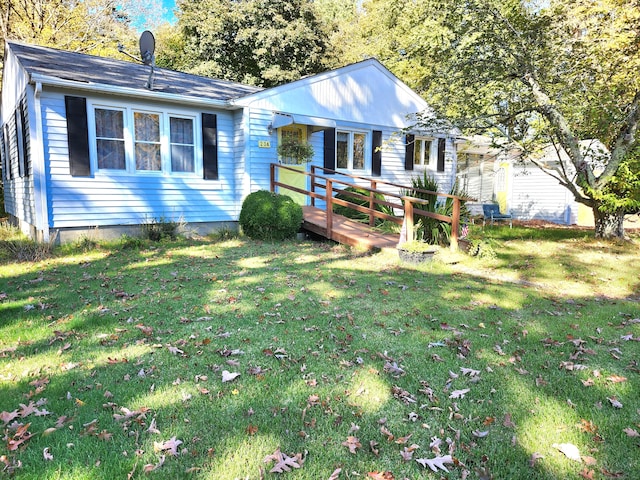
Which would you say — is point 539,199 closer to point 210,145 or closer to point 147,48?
point 210,145

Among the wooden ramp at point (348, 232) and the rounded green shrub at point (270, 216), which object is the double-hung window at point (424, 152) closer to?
the wooden ramp at point (348, 232)

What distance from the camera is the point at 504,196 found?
18062 millimetres

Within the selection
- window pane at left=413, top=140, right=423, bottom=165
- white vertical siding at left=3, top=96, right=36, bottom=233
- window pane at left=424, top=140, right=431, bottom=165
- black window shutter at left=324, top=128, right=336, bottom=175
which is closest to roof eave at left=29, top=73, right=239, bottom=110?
white vertical siding at left=3, top=96, right=36, bottom=233

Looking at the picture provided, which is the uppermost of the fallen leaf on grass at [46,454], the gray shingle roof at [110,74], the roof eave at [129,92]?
the gray shingle roof at [110,74]

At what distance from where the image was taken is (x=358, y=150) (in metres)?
12.5

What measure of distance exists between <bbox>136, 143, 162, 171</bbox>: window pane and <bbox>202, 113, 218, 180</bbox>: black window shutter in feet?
3.43

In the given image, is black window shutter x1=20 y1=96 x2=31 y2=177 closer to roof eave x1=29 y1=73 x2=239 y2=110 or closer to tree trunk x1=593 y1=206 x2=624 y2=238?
roof eave x1=29 y1=73 x2=239 y2=110

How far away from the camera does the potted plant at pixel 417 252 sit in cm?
697

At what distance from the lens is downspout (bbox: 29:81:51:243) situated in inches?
308

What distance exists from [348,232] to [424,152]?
6868mm

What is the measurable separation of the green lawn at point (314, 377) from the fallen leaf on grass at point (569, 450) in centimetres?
1

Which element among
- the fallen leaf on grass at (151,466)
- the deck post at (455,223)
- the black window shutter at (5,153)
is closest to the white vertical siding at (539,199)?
the deck post at (455,223)

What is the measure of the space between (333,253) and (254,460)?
5904mm

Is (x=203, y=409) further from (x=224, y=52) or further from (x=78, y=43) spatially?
(x=224, y=52)
